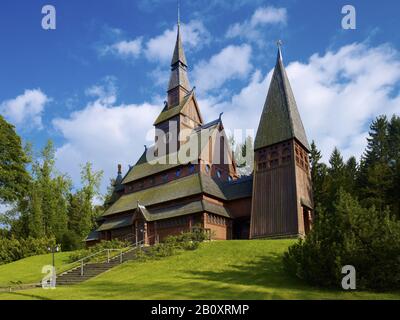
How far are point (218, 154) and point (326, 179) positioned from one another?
12.0 meters

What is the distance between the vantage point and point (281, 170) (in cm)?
3161

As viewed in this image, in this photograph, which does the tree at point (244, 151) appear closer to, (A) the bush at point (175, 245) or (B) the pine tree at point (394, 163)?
(B) the pine tree at point (394, 163)

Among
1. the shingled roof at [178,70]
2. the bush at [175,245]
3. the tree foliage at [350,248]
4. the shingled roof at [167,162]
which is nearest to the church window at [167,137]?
the shingled roof at [167,162]

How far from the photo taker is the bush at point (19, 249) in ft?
151

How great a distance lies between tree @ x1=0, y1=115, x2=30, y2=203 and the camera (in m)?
42.8

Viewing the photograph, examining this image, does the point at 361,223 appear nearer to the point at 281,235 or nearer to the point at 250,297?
the point at 250,297

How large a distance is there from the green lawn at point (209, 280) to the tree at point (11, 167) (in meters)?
23.1

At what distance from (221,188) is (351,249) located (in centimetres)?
2194

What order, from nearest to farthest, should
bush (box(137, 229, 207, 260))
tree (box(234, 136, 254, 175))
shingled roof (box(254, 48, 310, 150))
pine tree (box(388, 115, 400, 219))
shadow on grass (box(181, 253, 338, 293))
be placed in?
shadow on grass (box(181, 253, 338, 293)) < bush (box(137, 229, 207, 260)) < shingled roof (box(254, 48, 310, 150)) < pine tree (box(388, 115, 400, 219)) < tree (box(234, 136, 254, 175))

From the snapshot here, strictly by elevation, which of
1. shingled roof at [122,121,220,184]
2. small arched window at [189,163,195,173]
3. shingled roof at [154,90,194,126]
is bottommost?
small arched window at [189,163,195,173]

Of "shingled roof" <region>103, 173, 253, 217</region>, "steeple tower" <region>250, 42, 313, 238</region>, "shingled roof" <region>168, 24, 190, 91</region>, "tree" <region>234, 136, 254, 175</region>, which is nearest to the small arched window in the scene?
"shingled roof" <region>103, 173, 253, 217</region>

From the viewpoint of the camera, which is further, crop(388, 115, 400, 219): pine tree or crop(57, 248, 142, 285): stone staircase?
crop(388, 115, 400, 219): pine tree

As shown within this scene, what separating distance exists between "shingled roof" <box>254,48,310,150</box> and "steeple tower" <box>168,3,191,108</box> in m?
14.8

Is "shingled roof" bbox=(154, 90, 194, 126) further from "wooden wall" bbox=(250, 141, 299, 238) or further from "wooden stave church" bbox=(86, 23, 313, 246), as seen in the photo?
"wooden wall" bbox=(250, 141, 299, 238)
